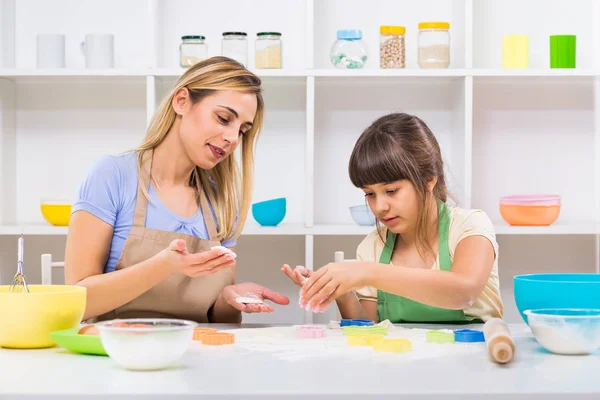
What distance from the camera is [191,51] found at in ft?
8.66

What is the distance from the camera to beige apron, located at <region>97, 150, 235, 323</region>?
69.8 inches

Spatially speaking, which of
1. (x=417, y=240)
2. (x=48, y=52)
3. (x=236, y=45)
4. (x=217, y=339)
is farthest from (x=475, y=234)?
(x=48, y=52)

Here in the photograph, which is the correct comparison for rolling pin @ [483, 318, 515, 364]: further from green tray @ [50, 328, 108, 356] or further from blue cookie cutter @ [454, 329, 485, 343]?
green tray @ [50, 328, 108, 356]

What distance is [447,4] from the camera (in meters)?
2.90

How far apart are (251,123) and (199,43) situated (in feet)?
2.80

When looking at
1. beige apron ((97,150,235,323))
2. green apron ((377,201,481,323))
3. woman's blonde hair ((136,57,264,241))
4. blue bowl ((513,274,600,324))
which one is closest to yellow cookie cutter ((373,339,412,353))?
blue bowl ((513,274,600,324))

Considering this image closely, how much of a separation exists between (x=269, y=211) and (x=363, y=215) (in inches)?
12.7

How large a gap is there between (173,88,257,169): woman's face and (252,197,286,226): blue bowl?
79 centimetres

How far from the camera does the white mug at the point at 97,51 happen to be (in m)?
2.69

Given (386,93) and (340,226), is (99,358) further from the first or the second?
(386,93)

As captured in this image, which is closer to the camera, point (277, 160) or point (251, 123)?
point (251, 123)

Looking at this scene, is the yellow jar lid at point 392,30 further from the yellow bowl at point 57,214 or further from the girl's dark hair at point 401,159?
the yellow bowl at point 57,214

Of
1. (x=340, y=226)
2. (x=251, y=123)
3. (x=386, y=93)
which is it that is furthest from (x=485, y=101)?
(x=251, y=123)

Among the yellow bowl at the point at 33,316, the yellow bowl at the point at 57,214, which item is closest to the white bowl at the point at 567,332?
the yellow bowl at the point at 33,316
